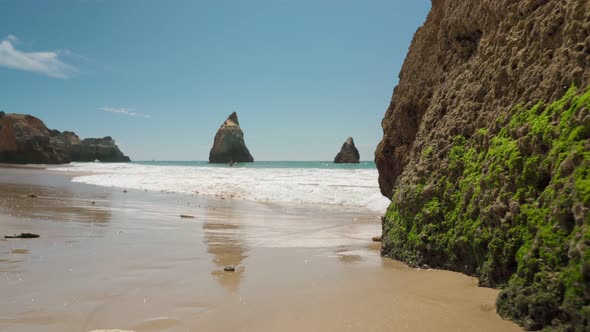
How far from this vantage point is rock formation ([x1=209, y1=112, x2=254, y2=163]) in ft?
279

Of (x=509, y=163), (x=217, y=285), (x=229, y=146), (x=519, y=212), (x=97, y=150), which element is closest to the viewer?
(x=519, y=212)

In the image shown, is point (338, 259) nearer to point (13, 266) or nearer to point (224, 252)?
point (224, 252)

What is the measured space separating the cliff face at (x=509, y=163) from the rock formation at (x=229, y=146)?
80.5 m

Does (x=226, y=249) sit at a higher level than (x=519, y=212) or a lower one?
lower

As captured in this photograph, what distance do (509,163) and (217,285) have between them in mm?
2907

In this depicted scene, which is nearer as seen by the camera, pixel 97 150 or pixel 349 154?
pixel 349 154

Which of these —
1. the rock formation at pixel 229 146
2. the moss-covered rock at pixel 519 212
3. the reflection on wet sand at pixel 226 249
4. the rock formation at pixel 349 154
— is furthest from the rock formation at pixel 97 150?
the moss-covered rock at pixel 519 212

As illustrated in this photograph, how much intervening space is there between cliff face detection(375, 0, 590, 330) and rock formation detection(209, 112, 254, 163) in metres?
80.5

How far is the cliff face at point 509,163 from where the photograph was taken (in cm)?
253

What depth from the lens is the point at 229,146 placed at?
85.0 m

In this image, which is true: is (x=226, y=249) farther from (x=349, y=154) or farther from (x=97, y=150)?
(x=97, y=150)

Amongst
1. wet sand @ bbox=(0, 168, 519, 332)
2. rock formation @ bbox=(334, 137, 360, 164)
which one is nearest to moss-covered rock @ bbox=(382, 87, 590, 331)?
wet sand @ bbox=(0, 168, 519, 332)

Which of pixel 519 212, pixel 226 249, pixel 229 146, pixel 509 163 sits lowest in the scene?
pixel 226 249

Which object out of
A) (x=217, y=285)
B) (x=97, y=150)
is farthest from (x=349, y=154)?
(x=217, y=285)
